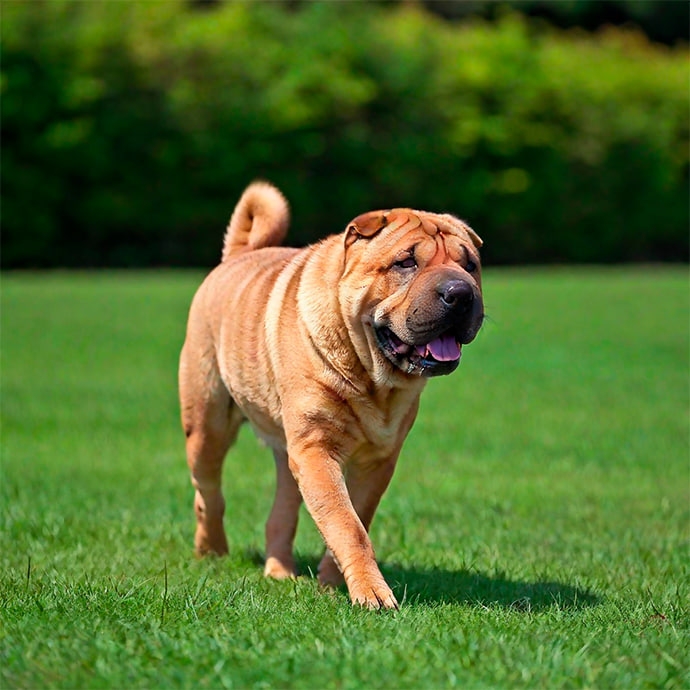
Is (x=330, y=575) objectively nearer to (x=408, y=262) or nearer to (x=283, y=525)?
(x=283, y=525)

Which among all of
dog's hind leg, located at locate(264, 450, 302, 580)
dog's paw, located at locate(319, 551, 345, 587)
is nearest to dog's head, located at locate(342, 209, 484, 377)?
dog's paw, located at locate(319, 551, 345, 587)

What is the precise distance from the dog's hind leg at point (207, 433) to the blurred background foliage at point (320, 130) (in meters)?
24.5

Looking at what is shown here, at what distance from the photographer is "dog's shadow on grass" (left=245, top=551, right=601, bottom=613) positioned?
187 inches

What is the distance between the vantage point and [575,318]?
2041 cm

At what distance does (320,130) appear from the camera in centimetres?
3344

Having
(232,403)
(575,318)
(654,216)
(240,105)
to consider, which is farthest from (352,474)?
(654,216)

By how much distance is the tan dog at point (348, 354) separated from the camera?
15.2ft

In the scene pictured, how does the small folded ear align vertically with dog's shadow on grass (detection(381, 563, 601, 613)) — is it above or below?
above

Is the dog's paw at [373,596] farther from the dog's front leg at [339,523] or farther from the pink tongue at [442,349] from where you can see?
the pink tongue at [442,349]

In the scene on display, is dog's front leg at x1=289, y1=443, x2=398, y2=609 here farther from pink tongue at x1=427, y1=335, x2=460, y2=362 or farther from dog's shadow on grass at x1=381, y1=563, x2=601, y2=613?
pink tongue at x1=427, y1=335, x2=460, y2=362

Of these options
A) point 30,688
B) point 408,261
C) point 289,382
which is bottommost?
point 30,688

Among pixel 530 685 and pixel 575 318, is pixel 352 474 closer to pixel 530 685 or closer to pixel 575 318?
pixel 530 685

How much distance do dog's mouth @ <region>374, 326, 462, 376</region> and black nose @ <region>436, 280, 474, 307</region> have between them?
16 cm

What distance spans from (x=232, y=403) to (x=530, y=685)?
9.71 ft
